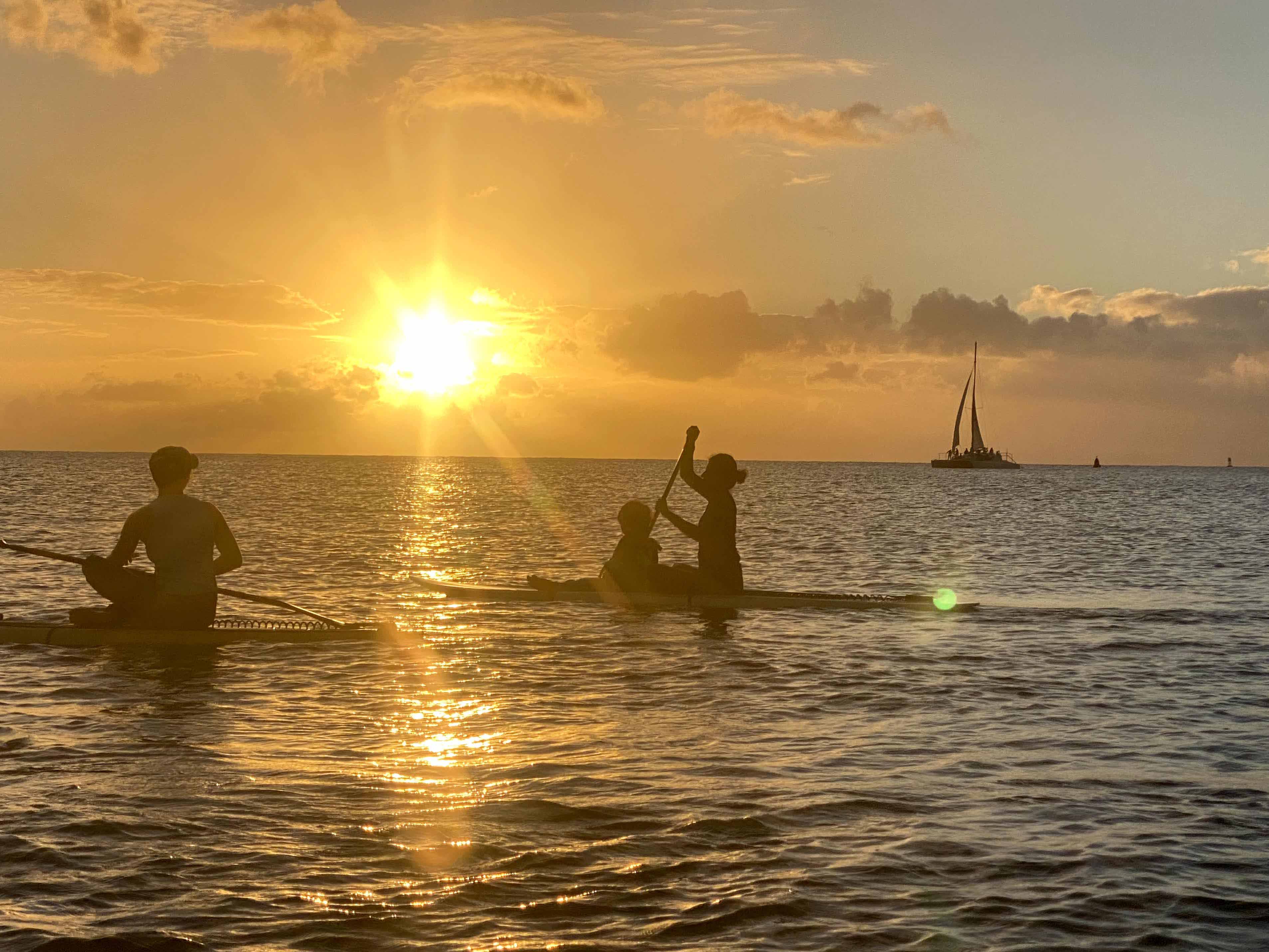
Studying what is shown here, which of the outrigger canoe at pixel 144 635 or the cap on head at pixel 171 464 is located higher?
the cap on head at pixel 171 464

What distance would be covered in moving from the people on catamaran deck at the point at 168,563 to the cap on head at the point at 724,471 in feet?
27.4

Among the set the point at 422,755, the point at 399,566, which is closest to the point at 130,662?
the point at 422,755

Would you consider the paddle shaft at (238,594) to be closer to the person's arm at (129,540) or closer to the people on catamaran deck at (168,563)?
Result: the people on catamaran deck at (168,563)

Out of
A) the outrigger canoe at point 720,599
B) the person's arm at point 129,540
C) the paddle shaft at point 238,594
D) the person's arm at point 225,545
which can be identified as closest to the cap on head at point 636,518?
the outrigger canoe at point 720,599

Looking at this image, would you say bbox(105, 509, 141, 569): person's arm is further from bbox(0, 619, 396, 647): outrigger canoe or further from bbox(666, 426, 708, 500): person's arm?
bbox(666, 426, 708, 500): person's arm

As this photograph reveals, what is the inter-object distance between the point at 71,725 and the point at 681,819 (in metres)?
6.57

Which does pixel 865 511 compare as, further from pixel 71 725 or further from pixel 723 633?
pixel 71 725

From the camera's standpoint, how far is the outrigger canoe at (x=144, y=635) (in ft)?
56.7

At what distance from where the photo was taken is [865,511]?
8706 centimetres

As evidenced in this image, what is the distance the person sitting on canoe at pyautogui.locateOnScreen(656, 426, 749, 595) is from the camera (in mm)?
21953

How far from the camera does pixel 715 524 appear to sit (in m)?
22.8

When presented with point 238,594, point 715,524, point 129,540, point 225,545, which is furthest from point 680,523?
point 129,540

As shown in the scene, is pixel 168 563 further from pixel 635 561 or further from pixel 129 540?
pixel 635 561

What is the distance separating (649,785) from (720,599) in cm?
1279
